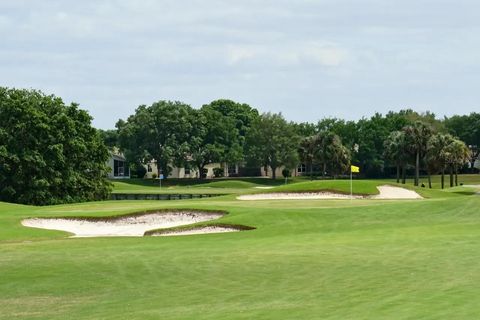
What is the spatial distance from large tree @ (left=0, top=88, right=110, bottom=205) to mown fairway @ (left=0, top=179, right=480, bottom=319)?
44.1 metres

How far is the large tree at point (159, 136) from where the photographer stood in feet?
413

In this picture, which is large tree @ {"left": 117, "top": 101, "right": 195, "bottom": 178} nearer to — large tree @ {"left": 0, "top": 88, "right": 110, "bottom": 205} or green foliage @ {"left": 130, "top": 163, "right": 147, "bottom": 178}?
green foliage @ {"left": 130, "top": 163, "right": 147, "bottom": 178}

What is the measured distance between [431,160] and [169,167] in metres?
44.6

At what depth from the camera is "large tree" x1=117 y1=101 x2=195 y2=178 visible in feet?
413

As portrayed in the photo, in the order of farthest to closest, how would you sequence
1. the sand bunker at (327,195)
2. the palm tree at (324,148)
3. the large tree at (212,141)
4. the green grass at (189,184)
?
the large tree at (212,141), the palm tree at (324,148), the green grass at (189,184), the sand bunker at (327,195)

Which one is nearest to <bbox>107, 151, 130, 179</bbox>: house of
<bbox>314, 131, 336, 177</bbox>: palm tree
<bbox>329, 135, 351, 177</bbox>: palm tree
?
<bbox>314, 131, 336, 177</bbox>: palm tree

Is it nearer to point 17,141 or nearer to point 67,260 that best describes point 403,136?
point 17,141

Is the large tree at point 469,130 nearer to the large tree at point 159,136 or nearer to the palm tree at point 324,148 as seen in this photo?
the palm tree at point 324,148

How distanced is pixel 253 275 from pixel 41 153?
204 ft

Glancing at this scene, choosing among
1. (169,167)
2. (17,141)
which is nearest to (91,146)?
(17,141)

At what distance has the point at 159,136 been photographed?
420 ft

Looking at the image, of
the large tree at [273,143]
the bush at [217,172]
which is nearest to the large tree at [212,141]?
the large tree at [273,143]

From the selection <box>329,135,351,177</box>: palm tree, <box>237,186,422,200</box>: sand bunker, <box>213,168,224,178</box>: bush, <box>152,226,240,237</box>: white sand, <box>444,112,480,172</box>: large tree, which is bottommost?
<box>152,226,240,237</box>: white sand

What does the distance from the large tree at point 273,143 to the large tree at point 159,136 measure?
38.5 ft
